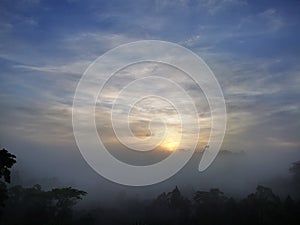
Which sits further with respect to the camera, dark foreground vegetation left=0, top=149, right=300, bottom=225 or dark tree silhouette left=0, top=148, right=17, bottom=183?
dark foreground vegetation left=0, top=149, right=300, bottom=225

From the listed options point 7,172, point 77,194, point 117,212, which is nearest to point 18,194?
point 77,194

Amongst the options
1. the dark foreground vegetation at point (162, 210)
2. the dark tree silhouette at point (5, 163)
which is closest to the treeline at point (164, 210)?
the dark foreground vegetation at point (162, 210)

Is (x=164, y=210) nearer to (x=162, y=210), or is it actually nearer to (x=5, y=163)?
(x=162, y=210)

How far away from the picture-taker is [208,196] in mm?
114312

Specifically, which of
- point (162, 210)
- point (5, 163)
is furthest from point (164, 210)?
point (5, 163)

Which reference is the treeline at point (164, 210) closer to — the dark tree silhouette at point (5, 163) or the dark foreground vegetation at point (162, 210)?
the dark foreground vegetation at point (162, 210)

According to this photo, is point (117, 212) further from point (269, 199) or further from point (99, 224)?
point (269, 199)

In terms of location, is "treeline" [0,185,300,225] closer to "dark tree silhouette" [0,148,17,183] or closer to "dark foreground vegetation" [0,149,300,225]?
"dark foreground vegetation" [0,149,300,225]

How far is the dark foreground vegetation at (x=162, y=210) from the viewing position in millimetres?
78750

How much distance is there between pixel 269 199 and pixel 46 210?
67.7 metres

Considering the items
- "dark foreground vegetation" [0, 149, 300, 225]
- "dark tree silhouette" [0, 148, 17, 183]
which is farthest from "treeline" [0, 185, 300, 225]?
"dark tree silhouette" [0, 148, 17, 183]

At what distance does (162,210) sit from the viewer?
115 meters

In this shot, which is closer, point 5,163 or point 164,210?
point 5,163

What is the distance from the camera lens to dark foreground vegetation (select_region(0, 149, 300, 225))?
258ft
